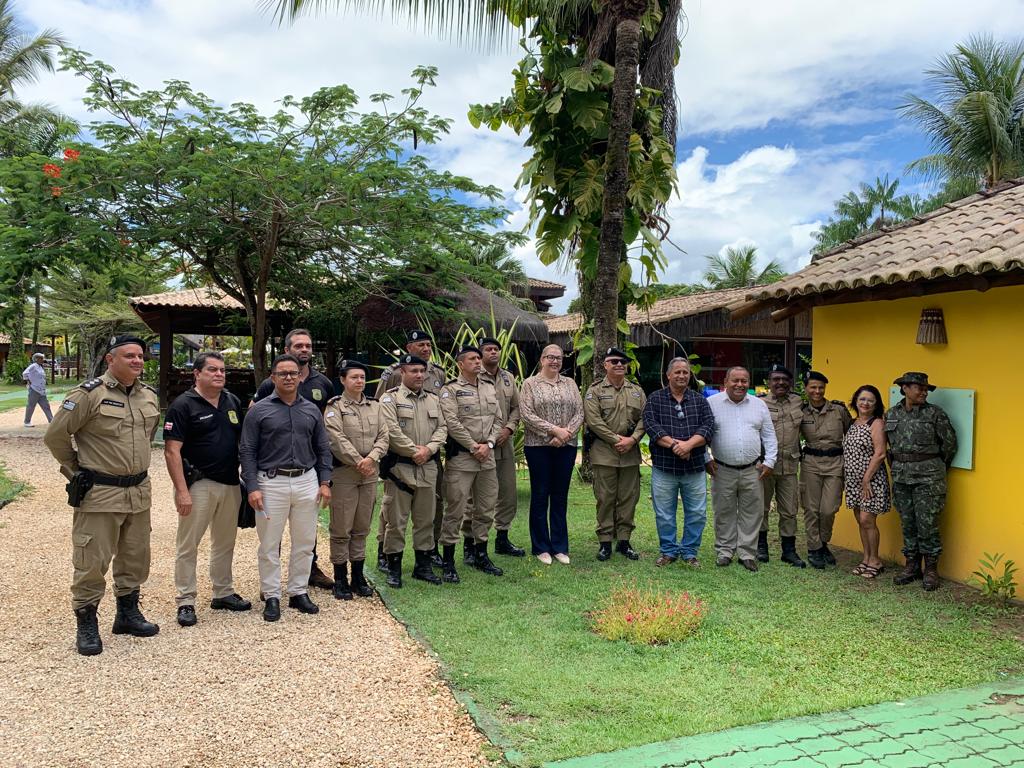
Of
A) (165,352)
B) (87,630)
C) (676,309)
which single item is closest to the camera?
(87,630)

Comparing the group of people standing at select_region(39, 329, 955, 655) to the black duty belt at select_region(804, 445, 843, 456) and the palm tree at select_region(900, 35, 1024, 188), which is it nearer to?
the black duty belt at select_region(804, 445, 843, 456)

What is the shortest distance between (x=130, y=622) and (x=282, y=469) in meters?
1.28

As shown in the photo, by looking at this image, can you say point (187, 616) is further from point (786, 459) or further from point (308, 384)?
point (786, 459)

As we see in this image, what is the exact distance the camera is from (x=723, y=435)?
650 centimetres

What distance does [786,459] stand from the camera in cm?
668

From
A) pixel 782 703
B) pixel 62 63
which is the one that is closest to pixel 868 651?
pixel 782 703

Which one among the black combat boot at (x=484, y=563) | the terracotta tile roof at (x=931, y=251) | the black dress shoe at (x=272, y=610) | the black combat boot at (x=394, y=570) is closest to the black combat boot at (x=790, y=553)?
the terracotta tile roof at (x=931, y=251)

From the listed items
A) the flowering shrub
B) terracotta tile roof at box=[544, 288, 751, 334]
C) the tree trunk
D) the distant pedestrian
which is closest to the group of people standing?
the tree trunk

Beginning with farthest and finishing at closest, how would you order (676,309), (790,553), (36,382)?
(676,309)
(36,382)
(790,553)

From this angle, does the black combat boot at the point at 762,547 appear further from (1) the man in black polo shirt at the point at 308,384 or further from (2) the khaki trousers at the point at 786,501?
(1) the man in black polo shirt at the point at 308,384

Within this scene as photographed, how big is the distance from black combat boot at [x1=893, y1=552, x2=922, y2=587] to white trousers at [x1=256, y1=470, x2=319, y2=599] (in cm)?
448

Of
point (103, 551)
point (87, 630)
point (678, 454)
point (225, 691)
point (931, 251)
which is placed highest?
point (931, 251)

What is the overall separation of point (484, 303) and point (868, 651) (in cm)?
1178

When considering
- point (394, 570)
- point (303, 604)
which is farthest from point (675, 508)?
point (303, 604)
